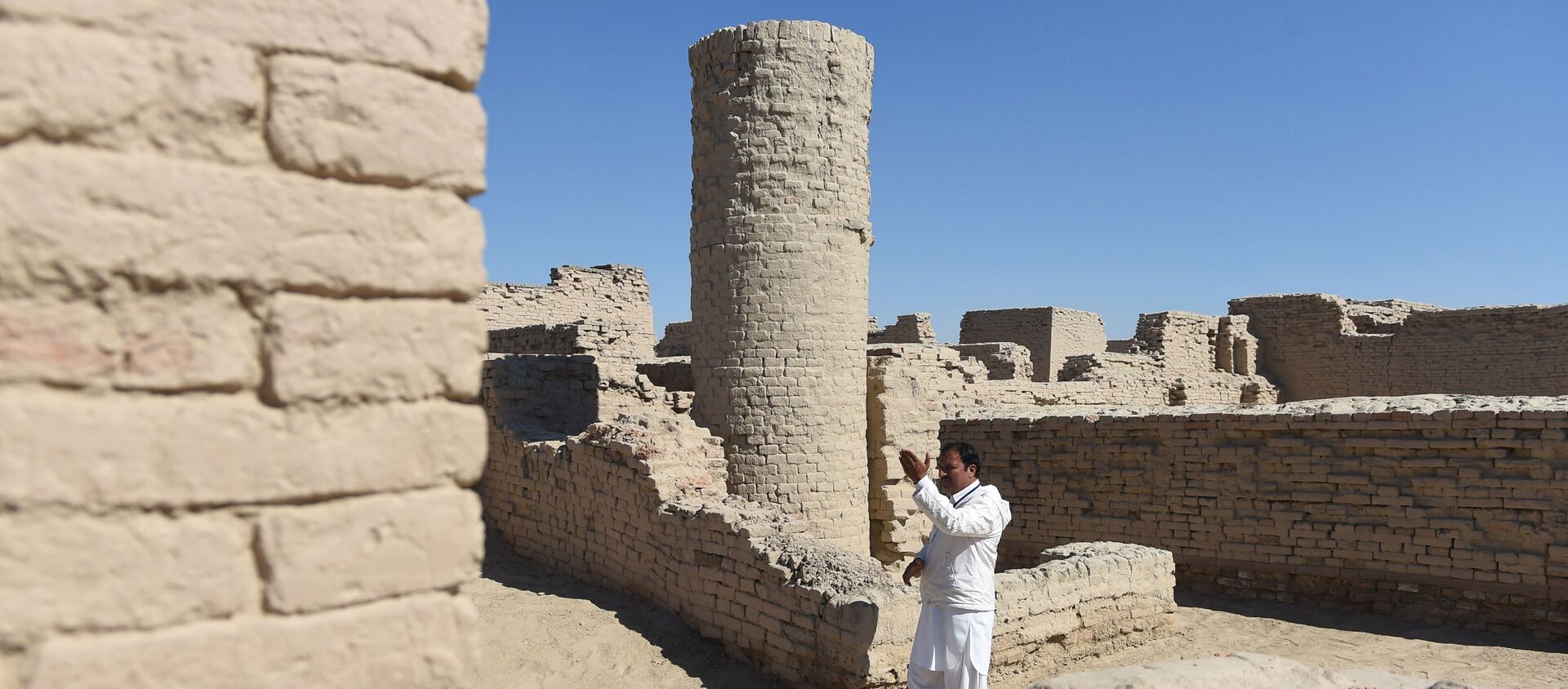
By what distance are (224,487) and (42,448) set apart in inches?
10.0

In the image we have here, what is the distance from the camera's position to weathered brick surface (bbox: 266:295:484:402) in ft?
5.51

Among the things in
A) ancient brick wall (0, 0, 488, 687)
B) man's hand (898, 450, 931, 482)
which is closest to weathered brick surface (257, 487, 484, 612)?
ancient brick wall (0, 0, 488, 687)

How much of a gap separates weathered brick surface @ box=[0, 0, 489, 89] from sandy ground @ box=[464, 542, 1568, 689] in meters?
5.14

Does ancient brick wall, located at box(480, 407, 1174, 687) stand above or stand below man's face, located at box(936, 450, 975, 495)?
below

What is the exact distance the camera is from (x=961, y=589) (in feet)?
15.4

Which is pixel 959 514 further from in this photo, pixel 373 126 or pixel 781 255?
pixel 781 255

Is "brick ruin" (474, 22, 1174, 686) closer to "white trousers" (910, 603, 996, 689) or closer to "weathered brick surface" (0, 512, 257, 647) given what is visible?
"white trousers" (910, 603, 996, 689)

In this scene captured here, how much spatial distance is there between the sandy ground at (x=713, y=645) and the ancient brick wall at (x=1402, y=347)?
1338cm

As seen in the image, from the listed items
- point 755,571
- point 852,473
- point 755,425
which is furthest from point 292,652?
point 852,473

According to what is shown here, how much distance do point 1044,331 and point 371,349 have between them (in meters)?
21.6

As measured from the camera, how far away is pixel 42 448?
1496 mm

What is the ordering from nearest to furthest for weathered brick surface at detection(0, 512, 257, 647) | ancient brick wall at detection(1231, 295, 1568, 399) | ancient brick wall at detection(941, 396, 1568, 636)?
weathered brick surface at detection(0, 512, 257, 647)
ancient brick wall at detection(941, 396, 1568, 636)
ancient brick wall at detection(1231, 295, 1568, 399)

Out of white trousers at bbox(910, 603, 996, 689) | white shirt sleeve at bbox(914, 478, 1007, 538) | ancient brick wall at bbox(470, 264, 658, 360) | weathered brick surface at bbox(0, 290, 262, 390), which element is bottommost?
white trousers at bbox(910, 603, 996, 689)

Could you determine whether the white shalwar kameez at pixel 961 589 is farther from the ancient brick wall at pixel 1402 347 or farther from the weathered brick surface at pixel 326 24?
the ancient brick wall at pixel 1402 347
